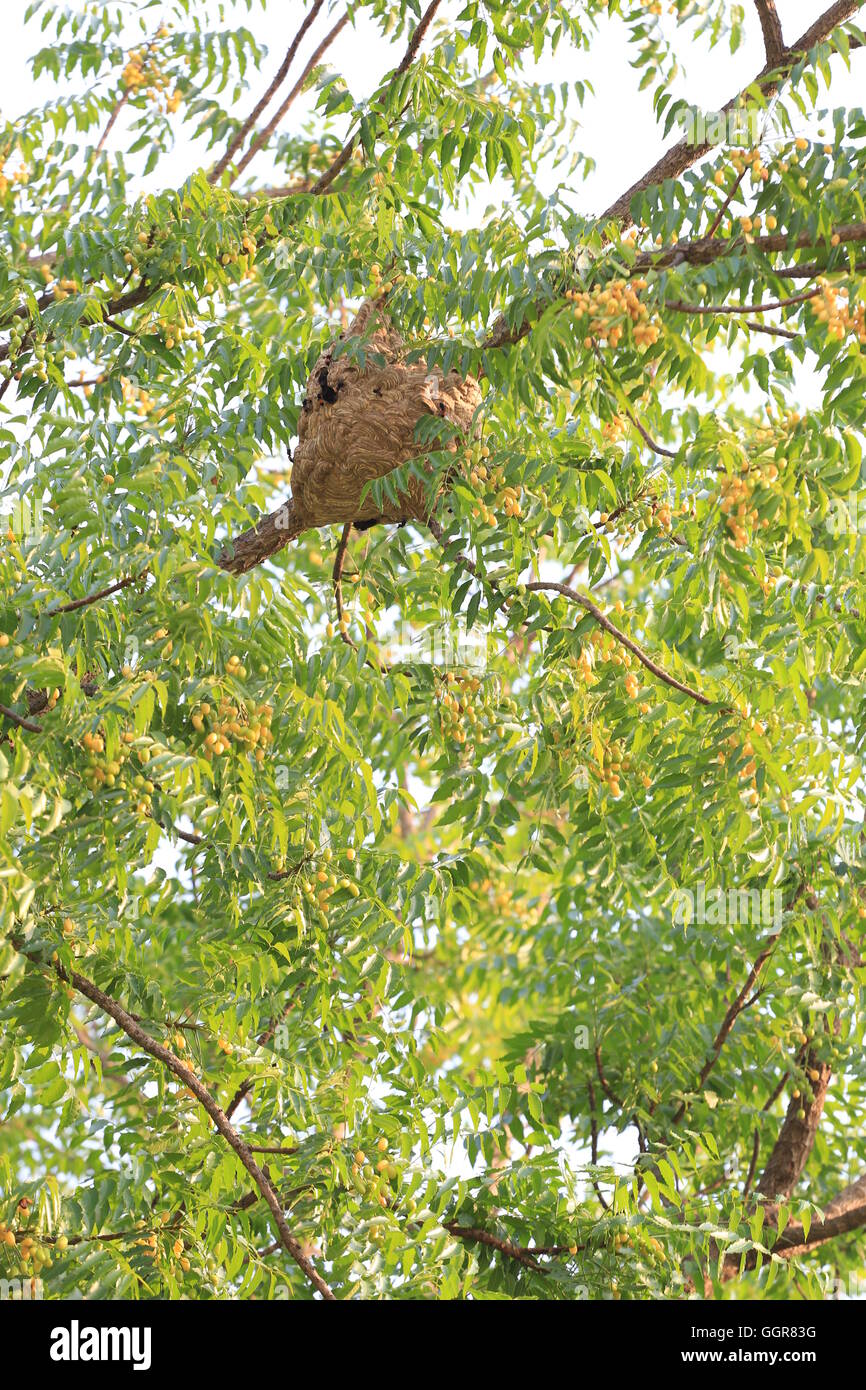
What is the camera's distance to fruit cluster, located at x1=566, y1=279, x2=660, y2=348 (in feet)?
11.8

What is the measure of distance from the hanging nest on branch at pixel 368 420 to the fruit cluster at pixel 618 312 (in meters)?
1.11

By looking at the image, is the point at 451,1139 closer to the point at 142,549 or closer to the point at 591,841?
the point at 591,841

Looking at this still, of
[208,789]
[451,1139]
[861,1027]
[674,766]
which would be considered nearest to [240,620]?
[208,789]

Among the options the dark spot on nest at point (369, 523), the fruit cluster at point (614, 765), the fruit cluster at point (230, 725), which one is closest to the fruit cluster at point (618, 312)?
the fruit cluster at point (230, 725)

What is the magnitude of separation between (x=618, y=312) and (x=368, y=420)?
1485mm

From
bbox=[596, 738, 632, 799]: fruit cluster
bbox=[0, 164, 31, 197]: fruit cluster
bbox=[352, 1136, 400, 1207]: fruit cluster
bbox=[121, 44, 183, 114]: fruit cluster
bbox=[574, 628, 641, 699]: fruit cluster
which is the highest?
bbox=[121, 44, 183, 114]: fruit cluster

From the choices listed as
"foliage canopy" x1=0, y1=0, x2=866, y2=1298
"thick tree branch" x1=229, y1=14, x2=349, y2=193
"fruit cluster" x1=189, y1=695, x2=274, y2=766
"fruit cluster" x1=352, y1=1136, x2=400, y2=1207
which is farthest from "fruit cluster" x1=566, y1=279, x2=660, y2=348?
"thick tree branch" x1=229, y1=14, x2=349, y2=193

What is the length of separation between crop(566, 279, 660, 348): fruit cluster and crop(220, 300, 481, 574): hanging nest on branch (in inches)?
43.9

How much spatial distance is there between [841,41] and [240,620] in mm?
2238

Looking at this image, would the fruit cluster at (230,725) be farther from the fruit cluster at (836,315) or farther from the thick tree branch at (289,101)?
the thick tree branch at (289,101)

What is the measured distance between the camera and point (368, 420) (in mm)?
4945

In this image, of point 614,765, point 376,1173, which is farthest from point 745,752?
point 376,1173

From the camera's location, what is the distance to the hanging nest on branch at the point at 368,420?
4.91 metres

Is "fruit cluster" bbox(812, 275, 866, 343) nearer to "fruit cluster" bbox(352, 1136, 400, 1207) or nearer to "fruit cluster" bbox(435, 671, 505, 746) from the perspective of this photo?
"fruit cluster" bbox(435, 671, 505, 746)
